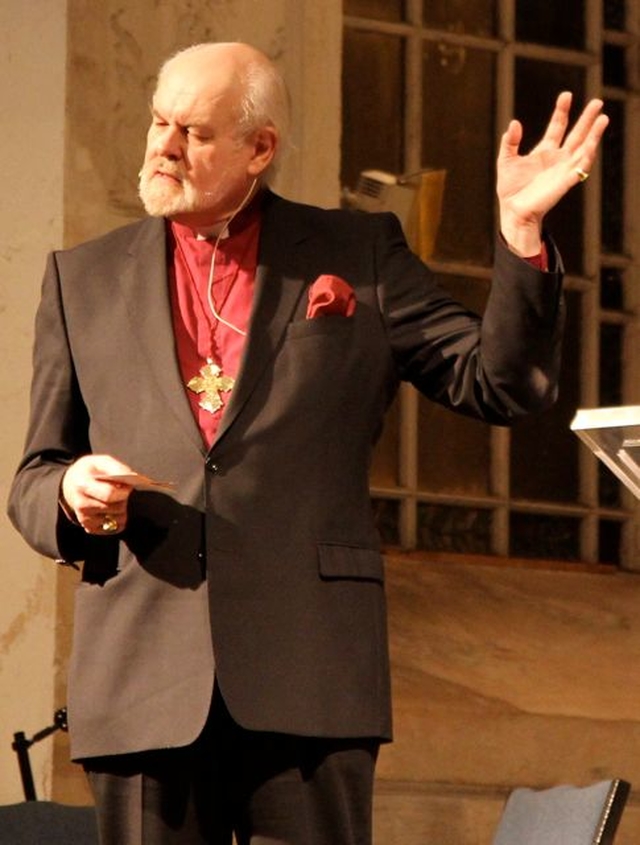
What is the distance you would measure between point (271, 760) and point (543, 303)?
704 millimetres

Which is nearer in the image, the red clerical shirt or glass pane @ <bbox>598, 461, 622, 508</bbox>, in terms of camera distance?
the red clerical shirt

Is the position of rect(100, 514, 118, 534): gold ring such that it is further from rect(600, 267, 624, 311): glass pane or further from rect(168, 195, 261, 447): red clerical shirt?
rect(600, 267, 624, 311): glass pane

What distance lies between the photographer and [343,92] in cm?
723

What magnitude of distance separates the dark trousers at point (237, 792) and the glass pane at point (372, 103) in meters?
4.59

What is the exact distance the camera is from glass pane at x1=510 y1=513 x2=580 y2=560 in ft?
23.9

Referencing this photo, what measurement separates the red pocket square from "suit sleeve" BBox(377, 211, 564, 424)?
0.08 meters

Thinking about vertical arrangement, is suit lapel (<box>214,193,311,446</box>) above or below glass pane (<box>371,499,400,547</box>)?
above

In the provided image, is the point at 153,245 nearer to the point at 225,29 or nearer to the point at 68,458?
the point at 68,458

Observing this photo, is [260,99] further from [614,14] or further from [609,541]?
[614,14]

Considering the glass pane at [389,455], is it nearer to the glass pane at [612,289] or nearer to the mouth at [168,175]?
the glass pane at [612,289]

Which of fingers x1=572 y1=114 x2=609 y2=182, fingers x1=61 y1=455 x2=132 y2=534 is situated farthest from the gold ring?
fingers x1=572 y1=114 x2=609 y2=182

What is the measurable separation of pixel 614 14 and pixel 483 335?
5.14 meters

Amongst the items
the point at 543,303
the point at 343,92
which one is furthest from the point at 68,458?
the point at 343,92

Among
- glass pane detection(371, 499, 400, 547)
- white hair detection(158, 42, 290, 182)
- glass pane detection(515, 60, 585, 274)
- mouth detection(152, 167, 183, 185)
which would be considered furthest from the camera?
glass pane detection(515, 60, 585, 274)
